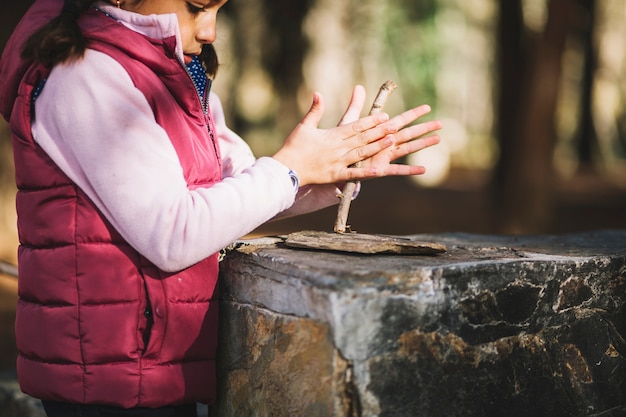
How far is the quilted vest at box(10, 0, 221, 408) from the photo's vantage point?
1.81 m

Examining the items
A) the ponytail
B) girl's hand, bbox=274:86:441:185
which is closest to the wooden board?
girl's hand, bbox=274:86:441:185

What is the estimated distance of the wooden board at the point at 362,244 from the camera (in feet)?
6.68

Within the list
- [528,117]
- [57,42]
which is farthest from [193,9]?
[528,117]

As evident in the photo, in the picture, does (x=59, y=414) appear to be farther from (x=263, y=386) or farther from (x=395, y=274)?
(x=395, y=274)

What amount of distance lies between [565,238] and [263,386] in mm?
1228

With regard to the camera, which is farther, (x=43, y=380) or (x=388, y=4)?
(x=388, y=4)

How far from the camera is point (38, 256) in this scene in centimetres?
185

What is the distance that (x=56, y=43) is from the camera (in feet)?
5.74

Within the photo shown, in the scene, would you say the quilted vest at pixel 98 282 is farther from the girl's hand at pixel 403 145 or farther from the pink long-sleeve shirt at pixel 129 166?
the girl's hand at pixel 403 145

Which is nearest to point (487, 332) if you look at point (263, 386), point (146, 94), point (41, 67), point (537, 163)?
point (263, 386)

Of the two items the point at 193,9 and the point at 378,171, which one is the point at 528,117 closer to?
the point at 378,171

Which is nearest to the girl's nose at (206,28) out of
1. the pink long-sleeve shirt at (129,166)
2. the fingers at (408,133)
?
the pink long-sleeve shirt at (129,166)

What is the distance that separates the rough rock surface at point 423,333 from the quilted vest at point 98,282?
21 cm

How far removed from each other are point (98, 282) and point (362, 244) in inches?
23.8
